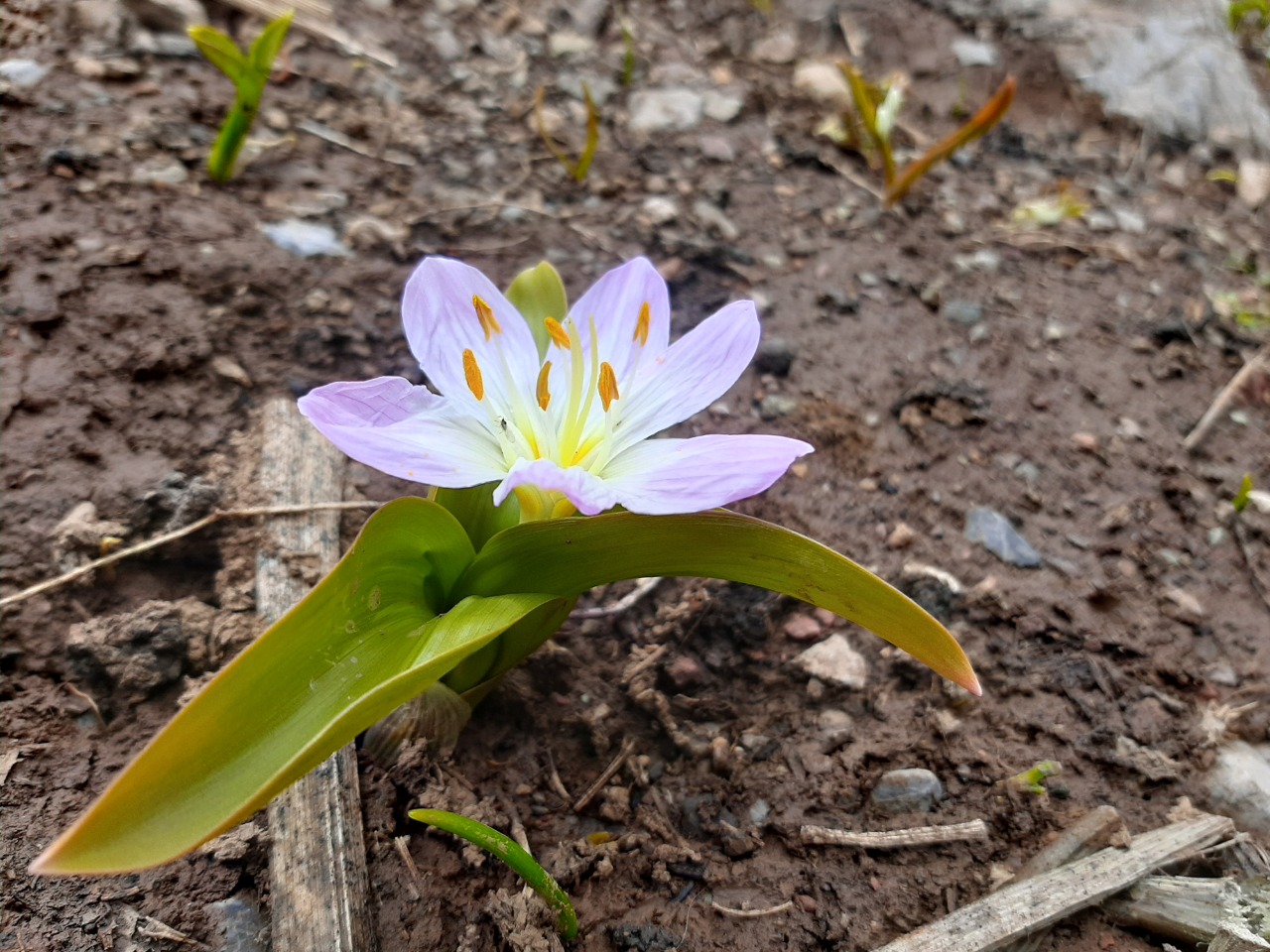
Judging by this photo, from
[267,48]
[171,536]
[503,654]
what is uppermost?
[267,48]

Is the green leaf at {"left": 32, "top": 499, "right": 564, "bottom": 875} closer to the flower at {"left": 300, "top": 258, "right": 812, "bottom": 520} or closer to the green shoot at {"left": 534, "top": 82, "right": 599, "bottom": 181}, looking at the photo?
the flower at {"left": 300, "top": 258, "right": 812, "bottom": 520}

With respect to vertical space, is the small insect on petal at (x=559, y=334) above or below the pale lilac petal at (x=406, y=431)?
above

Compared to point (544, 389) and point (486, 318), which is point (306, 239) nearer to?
point (486, 318)

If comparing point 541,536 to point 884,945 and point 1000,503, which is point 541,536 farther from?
point 1000,503

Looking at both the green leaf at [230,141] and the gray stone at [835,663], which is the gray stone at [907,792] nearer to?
the gray stone at [835,663]

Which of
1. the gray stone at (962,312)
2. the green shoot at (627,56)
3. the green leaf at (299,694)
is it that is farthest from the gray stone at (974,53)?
the green leaf at (299,694)

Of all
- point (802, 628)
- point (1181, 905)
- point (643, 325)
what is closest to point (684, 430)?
point (802, 628)

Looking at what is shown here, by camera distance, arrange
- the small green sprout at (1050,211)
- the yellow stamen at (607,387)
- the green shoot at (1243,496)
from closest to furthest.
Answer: the yellow stamen at (607,387)
the green shoot at (1243,496)
the small green sprout at (1050,211)
